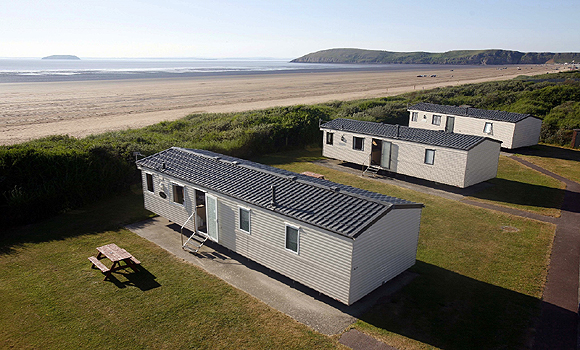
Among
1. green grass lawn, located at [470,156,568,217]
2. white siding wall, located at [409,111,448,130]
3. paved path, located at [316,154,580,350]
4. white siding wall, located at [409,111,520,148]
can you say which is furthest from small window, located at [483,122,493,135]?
paved path, located at [316,154,580,350]

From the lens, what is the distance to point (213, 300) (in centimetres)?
1092

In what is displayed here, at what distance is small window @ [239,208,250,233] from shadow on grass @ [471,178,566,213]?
43.2 ft

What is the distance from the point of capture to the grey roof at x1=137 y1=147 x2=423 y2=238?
1070 centimetres

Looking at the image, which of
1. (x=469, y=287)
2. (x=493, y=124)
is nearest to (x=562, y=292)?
(x=469, y=287)

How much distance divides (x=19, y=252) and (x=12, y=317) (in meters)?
4.35

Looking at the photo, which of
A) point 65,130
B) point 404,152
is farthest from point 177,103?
point 404,152

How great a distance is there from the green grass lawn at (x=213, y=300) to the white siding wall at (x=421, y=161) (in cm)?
Answer: 563

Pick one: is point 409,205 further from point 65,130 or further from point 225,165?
point 65,130

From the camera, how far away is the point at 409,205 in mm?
11508

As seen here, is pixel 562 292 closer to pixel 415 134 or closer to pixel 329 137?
pixel 415 134

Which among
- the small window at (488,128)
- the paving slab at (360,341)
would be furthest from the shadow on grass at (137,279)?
the small window at (488,128)

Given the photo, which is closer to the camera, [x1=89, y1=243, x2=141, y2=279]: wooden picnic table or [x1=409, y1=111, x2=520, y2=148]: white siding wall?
[x1=89, y1=243, x2=141, y2=279]: wooden picnic table

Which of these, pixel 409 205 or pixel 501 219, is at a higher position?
pixel 409 205

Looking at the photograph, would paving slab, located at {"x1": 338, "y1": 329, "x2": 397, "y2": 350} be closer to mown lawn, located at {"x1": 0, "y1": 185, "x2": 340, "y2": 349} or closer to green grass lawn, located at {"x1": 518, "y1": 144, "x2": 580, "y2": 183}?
mown lawn, located at {"x1": 0, "y1": 185, "x2": 340, "y2": 349}
